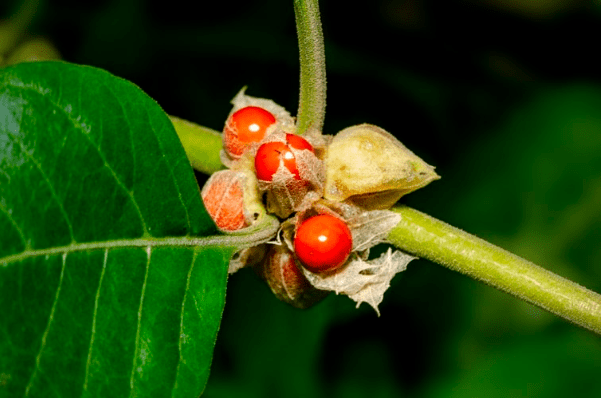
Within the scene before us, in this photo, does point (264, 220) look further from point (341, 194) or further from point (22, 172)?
point (22, 172)

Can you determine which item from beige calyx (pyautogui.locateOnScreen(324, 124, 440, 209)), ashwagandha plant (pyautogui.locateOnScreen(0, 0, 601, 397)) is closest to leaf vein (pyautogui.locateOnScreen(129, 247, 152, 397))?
ashwagandha plant (pyautogui.locateOnScreen(0, 0, 601, 397))

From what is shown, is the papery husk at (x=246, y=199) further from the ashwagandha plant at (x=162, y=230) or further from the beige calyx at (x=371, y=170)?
the beige calyx at (x=371, y=170)

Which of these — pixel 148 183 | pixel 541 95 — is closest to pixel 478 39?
pixel 541 95

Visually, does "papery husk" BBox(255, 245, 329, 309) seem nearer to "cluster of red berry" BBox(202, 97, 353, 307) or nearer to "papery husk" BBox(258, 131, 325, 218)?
"cluster of red berry" BBox(202, 97, 353, 307)

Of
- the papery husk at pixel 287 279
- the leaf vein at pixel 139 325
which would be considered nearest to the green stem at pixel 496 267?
the papery husk at pixel 287 279

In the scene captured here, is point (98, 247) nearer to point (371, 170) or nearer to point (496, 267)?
point (371, 170)

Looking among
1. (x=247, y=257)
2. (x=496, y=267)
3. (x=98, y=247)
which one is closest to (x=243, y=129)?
(x=247, y=257)

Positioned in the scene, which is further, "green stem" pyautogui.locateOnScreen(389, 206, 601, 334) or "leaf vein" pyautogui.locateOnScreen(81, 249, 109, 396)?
"green stem" pyautogui.locateOnScreen(389, 206, 601, 334)

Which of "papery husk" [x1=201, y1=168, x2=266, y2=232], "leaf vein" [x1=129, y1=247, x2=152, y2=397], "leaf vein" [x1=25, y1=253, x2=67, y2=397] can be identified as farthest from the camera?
"papery husk" [x1=201, y1=168, x2=266, y2=232]
